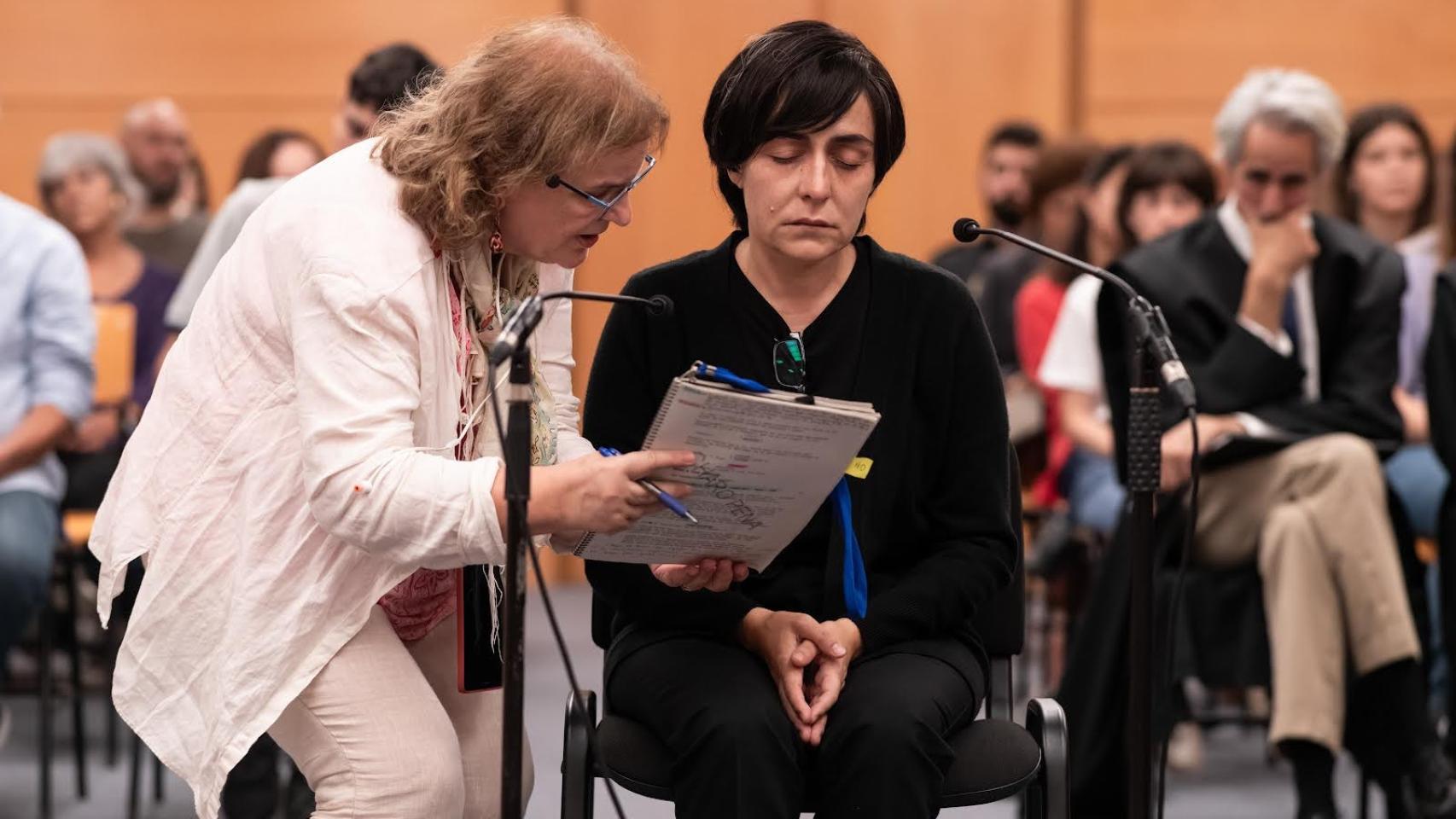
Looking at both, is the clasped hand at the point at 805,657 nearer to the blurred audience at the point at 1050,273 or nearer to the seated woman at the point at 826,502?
the seated woman at the point at 826,502

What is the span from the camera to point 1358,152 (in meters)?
4.71

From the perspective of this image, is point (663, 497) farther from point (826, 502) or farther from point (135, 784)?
point (135, 784)

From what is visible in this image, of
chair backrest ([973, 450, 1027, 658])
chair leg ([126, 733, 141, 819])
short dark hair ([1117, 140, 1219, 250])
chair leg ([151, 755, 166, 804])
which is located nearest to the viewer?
chair backrest ([973, 450, 1027, 658])

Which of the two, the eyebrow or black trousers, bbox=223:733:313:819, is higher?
the eyebrow

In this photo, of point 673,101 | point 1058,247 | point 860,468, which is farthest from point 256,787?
point 673,101

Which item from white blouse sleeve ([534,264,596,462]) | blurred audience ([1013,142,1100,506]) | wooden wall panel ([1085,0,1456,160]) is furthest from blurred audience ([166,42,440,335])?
wooden wall panel ([1085,0,1456,160])

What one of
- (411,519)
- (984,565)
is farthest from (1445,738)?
(411,519)

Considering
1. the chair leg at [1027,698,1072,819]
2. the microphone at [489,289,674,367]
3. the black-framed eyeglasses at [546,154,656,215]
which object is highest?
the black-framed eyeglasses at [546,154,656,215]

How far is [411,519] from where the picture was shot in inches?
71.9

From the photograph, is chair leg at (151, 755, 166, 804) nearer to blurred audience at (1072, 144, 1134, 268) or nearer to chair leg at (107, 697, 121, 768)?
chair leg at (107, 697, 121, 768)

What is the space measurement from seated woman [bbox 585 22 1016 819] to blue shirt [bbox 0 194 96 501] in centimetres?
179

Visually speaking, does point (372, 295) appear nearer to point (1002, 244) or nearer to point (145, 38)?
point (1002, 244)

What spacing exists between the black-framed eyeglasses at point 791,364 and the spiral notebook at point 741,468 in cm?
28

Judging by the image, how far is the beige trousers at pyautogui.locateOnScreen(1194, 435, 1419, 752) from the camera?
10.7 feet
